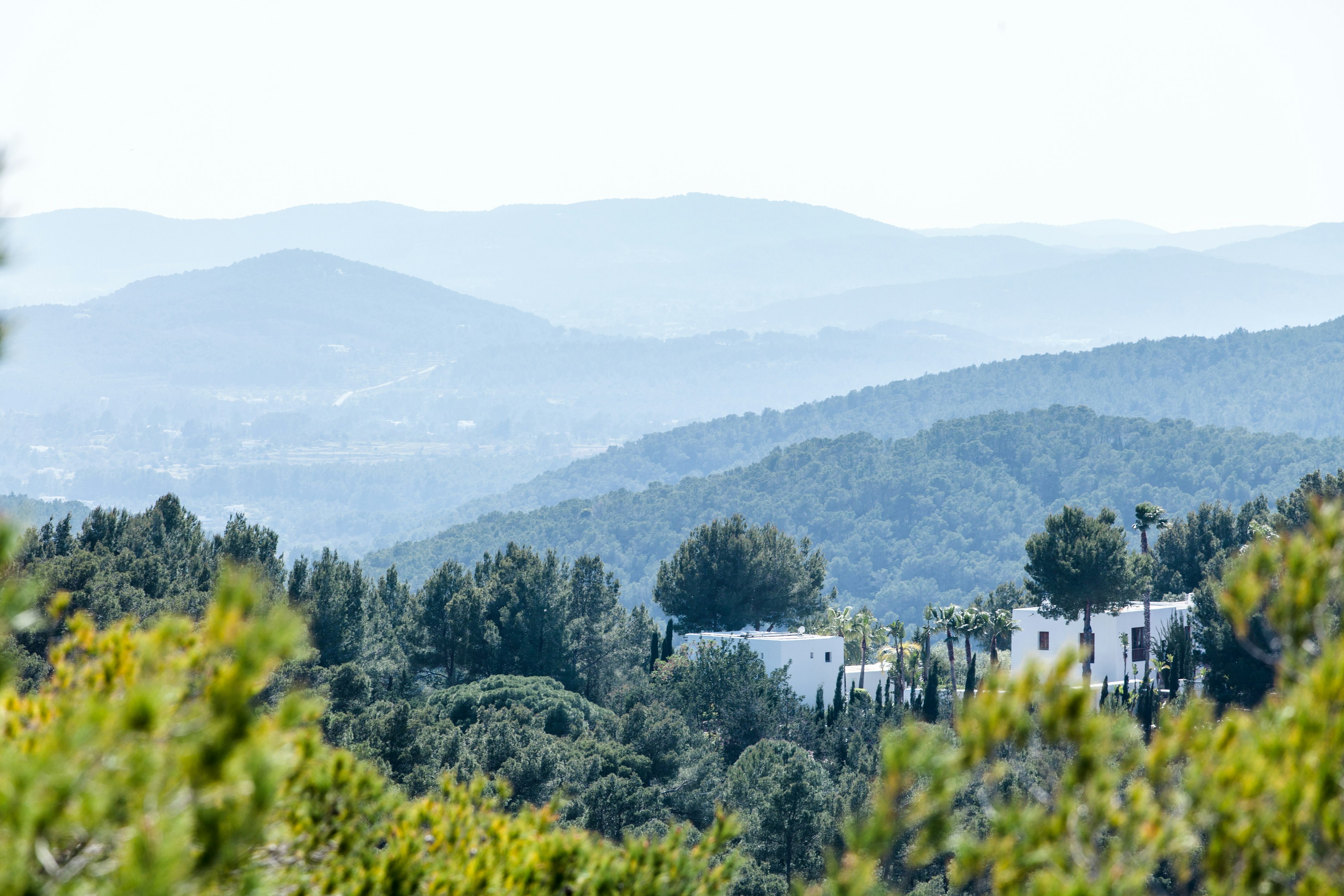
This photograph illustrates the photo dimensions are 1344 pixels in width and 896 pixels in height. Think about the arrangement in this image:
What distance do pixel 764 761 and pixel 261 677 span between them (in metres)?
38.2

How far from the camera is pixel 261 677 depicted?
19.4 ft

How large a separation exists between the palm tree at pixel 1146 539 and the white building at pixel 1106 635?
54 centimetres

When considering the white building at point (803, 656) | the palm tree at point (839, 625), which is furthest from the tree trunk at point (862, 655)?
the white building at point (803, 656)

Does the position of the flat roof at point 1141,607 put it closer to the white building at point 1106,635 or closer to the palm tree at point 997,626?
the white building at point 1106,635

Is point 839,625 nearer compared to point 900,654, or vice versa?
point 900,654

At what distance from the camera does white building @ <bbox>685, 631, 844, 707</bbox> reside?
193 feet

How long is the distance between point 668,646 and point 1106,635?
20.3 meters

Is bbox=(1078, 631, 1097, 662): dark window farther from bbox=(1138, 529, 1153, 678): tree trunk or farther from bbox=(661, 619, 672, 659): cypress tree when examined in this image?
bbox=(661, 619, 672, 659): cypress tree

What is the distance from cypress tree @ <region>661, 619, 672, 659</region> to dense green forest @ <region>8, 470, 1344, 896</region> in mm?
105

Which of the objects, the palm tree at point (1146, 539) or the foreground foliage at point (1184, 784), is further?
the palm tree at point (1146, 539)

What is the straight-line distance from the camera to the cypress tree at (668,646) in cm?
6200

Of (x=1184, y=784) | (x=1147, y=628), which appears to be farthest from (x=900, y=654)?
(x=1184, y=784)

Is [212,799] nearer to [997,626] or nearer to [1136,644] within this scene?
[1136,644]

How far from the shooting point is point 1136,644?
57.8 metres
